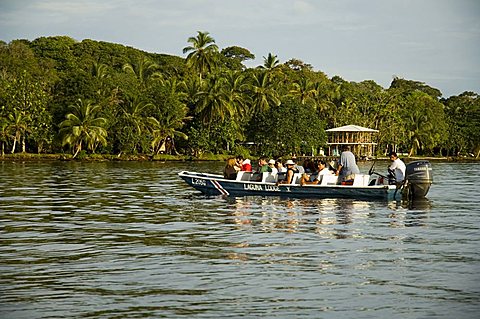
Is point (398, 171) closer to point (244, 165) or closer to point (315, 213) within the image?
point (315, 213)

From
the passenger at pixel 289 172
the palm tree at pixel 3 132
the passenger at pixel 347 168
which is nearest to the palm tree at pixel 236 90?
the palm tree at pixel 3 132

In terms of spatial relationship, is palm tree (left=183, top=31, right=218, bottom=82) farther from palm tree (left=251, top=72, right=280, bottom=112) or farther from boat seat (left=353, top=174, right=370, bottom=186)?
boat seat (left=353, top=174, right=370, bottom=186)

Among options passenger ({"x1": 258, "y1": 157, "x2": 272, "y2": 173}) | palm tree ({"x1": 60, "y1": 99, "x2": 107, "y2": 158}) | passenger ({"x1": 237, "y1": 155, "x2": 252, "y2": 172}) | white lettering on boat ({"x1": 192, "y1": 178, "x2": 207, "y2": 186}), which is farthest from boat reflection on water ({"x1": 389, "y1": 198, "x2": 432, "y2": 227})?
palm tree ({"x1": 60, "y1": 99, "x2": 107, "y2": 158})

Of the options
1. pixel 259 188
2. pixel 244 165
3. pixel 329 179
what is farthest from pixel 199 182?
pixel 329 179

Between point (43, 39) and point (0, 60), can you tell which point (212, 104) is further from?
point (43, 39)

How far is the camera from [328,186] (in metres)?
26.5

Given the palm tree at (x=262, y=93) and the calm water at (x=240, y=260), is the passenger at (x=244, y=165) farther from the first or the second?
the palm tree at (x=262, y=93)

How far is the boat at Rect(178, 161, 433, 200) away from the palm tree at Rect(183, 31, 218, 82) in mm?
62140

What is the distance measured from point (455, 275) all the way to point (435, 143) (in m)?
94.2

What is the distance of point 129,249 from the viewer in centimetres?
1537

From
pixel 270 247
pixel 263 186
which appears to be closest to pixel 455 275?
pixel 270 247

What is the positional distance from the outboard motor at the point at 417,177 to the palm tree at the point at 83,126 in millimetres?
50315

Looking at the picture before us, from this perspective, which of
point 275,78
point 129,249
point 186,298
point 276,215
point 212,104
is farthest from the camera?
point 275,78

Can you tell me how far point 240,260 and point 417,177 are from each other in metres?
13.4
